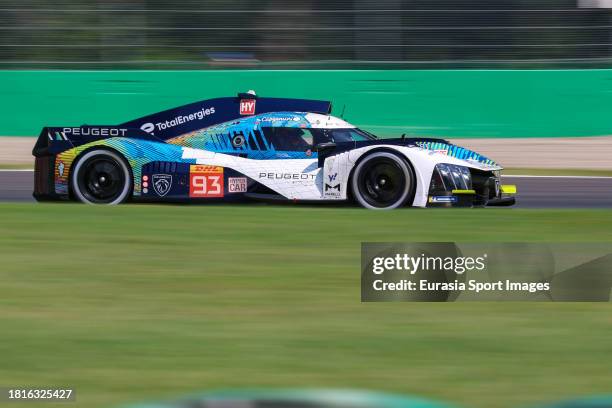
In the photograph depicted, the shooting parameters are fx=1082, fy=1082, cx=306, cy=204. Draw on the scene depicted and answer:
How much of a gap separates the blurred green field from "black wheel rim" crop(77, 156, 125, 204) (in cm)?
186

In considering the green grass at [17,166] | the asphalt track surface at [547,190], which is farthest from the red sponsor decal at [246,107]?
the green grass at [17,166]

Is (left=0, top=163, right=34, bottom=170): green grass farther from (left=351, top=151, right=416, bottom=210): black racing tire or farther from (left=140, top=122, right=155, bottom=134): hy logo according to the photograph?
(left=351, top=151, right=416, bottom=210): black racing tire

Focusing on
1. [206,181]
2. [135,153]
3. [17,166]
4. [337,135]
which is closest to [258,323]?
[206,181]

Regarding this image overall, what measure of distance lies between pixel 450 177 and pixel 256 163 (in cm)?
205

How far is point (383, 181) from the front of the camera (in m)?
Answer: 11.4

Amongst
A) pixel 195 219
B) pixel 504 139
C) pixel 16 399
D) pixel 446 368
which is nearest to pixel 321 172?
pixel 195 219

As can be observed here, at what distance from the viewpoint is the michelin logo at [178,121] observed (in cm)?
1197

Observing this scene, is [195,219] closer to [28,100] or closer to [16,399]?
[16,399]

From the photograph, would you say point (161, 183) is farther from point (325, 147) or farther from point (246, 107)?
point (325, 147)

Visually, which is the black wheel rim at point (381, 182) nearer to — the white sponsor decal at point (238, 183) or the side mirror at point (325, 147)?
the side mirror at point (325, 147)

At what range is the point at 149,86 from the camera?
19.2 meters

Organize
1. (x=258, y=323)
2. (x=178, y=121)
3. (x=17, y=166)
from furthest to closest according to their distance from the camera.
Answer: (x=17, y=166), (x=178, y=121), (x=258, y=323)

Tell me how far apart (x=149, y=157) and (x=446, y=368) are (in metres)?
6.77

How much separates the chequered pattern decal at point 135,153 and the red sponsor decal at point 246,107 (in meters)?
0.83
